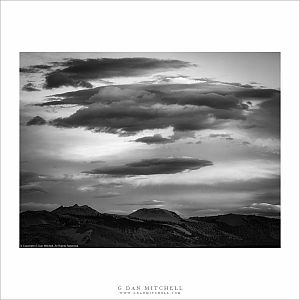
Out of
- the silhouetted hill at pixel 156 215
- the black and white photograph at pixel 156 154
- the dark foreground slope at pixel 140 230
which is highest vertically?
the black and white photograph at pixel 156 154

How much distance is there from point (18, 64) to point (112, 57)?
827 millimetres

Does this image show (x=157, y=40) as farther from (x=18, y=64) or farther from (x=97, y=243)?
(x=97, y=243)

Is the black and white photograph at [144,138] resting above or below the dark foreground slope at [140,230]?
above

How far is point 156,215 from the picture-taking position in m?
6.58

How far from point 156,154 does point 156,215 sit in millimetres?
532

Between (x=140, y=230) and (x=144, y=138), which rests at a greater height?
(x=144, y=138)

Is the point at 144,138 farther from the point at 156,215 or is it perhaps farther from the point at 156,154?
the point at 156,215

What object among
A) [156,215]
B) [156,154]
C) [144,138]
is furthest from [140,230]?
[144,138]

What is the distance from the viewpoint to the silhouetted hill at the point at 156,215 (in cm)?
657

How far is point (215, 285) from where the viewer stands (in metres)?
6.44

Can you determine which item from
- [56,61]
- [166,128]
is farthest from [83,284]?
[56,61]

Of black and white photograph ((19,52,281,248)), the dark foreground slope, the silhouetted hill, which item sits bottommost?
the dark foreground slope

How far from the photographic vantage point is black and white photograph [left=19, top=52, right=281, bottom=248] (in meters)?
6.58

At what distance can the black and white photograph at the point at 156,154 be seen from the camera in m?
6.58
